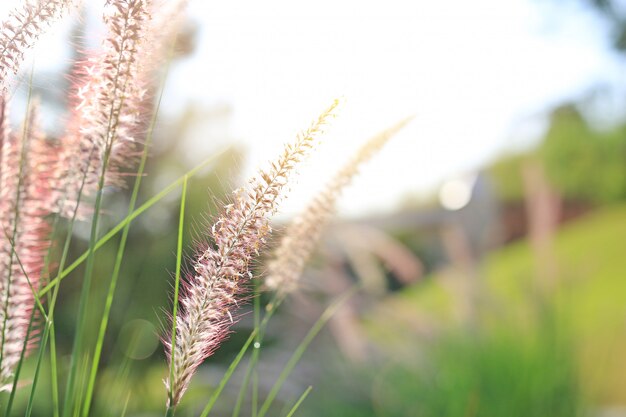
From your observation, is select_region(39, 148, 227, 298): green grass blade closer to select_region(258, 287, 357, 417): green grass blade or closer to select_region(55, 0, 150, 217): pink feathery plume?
select_region(55, 0, 150, 217): pink feathery plume

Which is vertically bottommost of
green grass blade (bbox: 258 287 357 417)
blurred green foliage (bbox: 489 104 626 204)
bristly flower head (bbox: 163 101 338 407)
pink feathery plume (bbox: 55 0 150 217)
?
green grass blade (bbox: 258 287 357 417)

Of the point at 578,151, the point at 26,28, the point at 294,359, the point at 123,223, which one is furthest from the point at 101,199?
the point at 578,151

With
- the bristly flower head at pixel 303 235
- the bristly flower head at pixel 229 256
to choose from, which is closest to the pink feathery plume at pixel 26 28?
the bristly flower head at pixel 229 256

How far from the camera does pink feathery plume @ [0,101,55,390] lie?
0.72m

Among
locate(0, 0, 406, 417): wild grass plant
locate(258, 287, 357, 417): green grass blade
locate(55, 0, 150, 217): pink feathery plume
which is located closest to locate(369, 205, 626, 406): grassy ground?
locate(258, 287, 357, 417): green grass blade

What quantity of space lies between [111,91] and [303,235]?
275mm

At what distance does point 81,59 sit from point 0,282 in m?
0.23

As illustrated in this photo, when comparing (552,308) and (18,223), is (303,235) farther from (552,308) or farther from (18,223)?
(552,308)

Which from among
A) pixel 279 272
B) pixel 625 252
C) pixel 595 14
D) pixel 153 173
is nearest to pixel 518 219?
pixel 625 252

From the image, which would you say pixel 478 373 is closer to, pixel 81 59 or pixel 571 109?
pixel 81 59

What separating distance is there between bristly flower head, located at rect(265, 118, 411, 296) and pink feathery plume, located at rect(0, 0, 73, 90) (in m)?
0.33

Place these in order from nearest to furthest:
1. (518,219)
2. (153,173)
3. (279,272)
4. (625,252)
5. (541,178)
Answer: (279,272)
(541,178)
(153,173)
(625,252)
(518,219)

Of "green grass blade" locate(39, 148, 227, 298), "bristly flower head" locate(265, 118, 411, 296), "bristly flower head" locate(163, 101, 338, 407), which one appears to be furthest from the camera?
"bristly flower head" locate(265, 118, 411, 296)

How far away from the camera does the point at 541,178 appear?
2051mm
